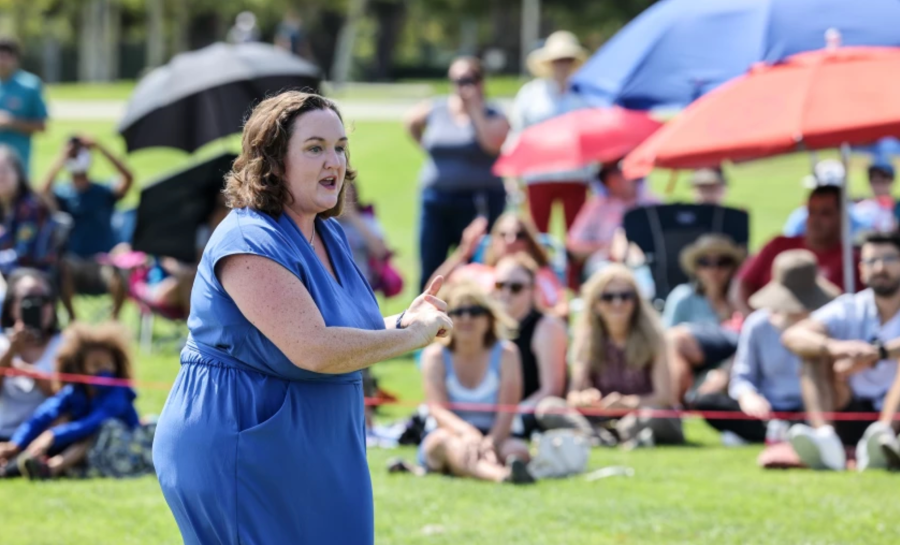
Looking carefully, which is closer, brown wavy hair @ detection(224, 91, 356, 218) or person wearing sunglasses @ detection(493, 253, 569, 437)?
brown wavy hair @ detection(224, 91, 356, 218)

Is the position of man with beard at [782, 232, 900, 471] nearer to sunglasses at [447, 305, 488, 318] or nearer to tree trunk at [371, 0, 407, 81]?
sunglasses at [447, 305, 488, 318]

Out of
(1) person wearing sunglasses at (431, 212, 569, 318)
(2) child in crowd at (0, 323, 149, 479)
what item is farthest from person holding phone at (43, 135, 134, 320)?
(2) child in crowd at (0, 323, 149, 479)

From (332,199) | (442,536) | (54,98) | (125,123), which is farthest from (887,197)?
(54,98)

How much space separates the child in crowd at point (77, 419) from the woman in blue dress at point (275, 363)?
3687 mm

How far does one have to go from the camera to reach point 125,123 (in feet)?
37.3

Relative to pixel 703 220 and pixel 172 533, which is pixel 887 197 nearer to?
pixel 703 220

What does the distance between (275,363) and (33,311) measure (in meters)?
4.50

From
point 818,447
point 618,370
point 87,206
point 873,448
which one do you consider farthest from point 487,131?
point 873,448

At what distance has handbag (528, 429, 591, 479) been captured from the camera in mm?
7203

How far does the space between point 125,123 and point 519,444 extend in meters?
5.29

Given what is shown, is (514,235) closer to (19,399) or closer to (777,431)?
(777,431)

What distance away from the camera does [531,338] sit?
8.42m

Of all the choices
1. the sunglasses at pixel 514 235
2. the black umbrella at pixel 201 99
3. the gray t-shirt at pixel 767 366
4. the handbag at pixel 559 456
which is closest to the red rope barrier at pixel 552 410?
the gray t-shirt at pixel 767 366

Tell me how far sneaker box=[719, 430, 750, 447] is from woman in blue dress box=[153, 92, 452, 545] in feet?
15.8
